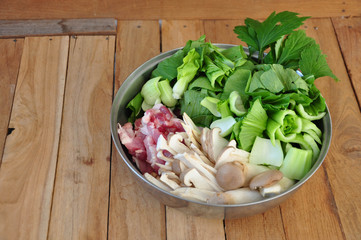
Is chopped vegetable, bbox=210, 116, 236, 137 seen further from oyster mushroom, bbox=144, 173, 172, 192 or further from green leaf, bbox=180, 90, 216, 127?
oyster mushroom, bbox=144, 173, 172, 192

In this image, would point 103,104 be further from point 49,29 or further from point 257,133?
point 257,133

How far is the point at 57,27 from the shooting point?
Answer: 1.35 metres

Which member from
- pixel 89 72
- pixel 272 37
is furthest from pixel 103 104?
pixel 272 37

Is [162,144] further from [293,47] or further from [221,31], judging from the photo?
[221,31]

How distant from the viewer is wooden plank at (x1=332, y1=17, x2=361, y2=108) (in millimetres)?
1242

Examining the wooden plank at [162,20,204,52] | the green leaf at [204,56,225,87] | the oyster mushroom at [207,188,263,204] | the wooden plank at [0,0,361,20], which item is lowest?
the oyster mushroom at [207,188,263,204]

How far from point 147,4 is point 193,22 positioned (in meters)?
0.17

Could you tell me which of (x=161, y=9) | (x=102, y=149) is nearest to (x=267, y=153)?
(x=102, y=149)

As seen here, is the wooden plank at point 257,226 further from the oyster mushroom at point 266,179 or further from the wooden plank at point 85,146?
the wooden plank at point 85,146

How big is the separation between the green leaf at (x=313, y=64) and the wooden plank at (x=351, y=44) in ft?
0.87

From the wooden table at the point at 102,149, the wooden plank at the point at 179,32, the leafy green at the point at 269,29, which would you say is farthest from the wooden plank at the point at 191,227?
the wooden plank at the point at 179,32

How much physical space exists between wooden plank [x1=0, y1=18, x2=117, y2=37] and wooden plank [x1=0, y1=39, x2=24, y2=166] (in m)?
0.04

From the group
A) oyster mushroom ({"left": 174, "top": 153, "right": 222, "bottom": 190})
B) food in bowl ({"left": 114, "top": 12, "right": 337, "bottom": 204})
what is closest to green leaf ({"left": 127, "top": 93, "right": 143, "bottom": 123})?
food in bowl ({"left": 114, "top": 12, "right": 337, "bottom": 204})

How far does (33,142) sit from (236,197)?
0.55 metres
